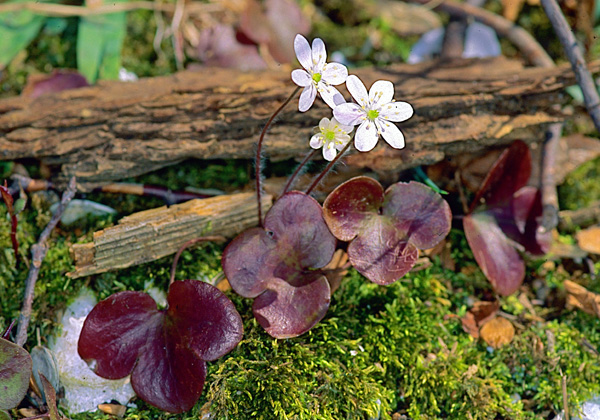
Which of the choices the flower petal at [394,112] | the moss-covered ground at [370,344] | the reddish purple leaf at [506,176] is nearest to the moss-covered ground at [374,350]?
the moss-covered ground at [370,344]

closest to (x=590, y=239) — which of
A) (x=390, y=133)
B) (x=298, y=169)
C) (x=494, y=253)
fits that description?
(x=494, y=253)

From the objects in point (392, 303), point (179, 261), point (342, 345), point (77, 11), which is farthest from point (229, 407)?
point (77, 11)

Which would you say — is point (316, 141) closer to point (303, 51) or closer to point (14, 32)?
point (303, 51)

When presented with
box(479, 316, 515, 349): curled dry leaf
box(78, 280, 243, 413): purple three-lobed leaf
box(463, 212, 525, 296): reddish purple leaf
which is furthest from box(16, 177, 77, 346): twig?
box(479, 316, 515, 349): curled dry leaf

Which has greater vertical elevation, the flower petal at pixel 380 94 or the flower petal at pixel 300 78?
the flower petal at pixel 300 78

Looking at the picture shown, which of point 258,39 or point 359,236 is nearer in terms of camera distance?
point 359,236

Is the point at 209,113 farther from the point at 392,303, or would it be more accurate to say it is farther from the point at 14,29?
the point at 14,29

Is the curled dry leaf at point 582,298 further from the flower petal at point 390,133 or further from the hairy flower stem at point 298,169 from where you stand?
the hairy flower stem at point 298,169

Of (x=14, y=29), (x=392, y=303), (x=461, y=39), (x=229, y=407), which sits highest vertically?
(x=461, y=39)
